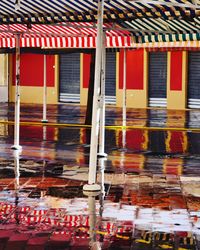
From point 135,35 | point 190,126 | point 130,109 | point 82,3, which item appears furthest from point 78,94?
point 82,3

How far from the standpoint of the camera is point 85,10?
1390 centimetres

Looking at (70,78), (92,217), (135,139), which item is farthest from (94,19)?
(70,78)

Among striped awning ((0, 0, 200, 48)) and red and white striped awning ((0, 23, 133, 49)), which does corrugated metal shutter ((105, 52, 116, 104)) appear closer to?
striped awning ((0, 0, 200, 48))

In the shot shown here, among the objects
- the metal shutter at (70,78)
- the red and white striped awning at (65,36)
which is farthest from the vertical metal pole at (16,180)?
the metal shutter at (70,78)

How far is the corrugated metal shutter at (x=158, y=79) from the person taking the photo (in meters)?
35.6

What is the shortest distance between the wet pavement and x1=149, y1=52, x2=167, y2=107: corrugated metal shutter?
14.0m

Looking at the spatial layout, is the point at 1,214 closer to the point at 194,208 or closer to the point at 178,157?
the point at 194,208

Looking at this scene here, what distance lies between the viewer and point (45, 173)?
13438 mm

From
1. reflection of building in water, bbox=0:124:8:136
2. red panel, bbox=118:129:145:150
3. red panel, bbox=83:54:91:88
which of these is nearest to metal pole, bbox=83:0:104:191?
red panel, bbox=118:129:145:150

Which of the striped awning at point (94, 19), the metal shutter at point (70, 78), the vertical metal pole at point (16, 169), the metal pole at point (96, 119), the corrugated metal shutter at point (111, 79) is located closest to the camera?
the metal pole at point (96, 119)

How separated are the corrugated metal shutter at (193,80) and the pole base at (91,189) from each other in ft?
77.4

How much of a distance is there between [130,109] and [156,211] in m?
23.8

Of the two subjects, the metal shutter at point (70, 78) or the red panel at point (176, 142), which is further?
the metal shutter at point (70, 78)

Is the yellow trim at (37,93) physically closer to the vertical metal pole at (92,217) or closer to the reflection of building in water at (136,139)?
the reflection of building in water at (136,139)
